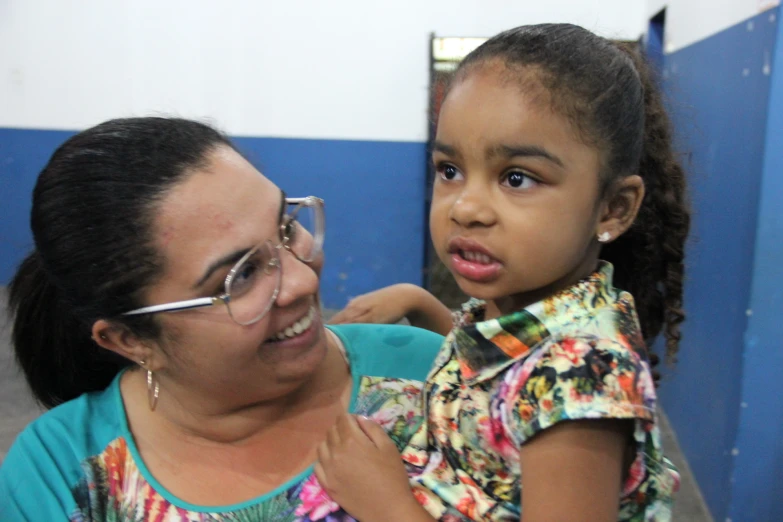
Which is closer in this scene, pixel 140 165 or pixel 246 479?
pixel 140 165

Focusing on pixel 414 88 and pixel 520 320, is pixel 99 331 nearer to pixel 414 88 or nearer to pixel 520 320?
pixel 520 320

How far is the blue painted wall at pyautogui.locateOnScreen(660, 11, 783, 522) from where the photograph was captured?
1928 mm

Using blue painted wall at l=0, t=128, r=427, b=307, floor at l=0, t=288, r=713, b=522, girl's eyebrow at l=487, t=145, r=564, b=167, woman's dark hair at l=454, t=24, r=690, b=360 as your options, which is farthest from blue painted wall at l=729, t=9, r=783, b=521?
blue painted wall at l=0, t=128, r=427, b=307

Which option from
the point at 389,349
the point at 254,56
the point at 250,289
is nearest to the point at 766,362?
the point at 389,349

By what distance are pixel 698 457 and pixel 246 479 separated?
200 cm

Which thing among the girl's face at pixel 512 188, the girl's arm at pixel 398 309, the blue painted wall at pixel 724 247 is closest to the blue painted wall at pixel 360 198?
the blue painted wall at pixel 724 247

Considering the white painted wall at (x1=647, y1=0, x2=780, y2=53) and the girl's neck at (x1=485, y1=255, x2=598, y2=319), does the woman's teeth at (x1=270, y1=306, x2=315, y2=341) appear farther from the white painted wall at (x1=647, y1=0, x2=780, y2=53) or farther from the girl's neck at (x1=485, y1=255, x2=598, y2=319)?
the white painted wall at (x1=647, y1=0, x2=780, y2=53)

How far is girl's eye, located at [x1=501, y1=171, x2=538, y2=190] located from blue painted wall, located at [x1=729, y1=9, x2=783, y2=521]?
4.28ft

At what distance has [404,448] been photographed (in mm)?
1125

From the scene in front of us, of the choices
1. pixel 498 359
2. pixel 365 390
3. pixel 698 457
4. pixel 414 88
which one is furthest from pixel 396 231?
pixel 498 359

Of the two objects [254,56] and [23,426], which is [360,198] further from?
[23,426]

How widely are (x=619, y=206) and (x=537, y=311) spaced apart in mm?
195

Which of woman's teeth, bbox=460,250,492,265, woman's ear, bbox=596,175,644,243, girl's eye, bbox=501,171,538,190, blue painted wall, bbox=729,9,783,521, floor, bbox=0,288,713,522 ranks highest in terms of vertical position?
girl's eye, bbox=501,171,538,190

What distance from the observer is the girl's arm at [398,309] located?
1564 millimetres
